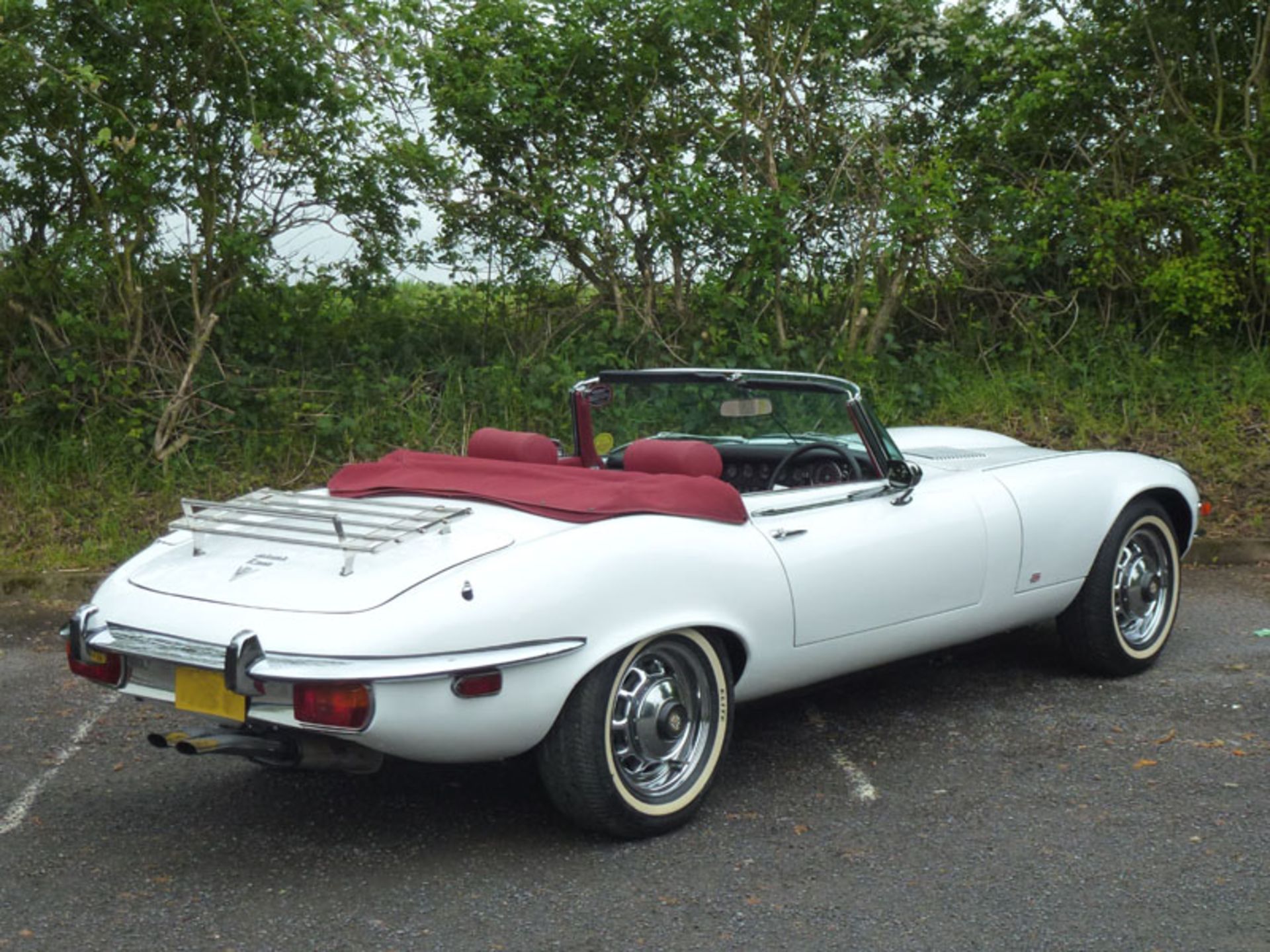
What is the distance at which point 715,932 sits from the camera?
349cm

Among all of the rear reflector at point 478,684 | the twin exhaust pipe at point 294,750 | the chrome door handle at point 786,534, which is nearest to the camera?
the rear reflector at point 478,684

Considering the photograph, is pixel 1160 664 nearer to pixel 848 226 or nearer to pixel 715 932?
pixel 715 932

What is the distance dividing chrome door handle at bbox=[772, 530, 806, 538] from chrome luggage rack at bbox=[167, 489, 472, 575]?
96 centimetres

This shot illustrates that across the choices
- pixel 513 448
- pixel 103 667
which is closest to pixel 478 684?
pixel 103 667

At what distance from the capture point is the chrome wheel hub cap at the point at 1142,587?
18.8ft

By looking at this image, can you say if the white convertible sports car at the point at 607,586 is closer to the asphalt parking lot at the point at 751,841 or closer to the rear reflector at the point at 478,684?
the rear reflector at the point at 478,684

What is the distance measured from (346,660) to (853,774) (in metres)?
1.84

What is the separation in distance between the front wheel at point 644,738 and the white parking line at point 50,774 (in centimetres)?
169

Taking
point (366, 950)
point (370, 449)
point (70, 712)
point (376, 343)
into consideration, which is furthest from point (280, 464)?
point (366, 950)

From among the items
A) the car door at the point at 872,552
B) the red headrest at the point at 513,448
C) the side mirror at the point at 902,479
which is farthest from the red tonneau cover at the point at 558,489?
the side mirror at the point at 902,479

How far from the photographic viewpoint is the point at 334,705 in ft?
11.9

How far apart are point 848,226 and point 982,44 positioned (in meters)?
1.80

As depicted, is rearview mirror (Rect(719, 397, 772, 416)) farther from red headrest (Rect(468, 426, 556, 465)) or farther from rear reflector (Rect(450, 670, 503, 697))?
rear reflector (Rect(450, 670, 503, 697))

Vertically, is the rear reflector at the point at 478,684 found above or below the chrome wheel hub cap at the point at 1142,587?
above
